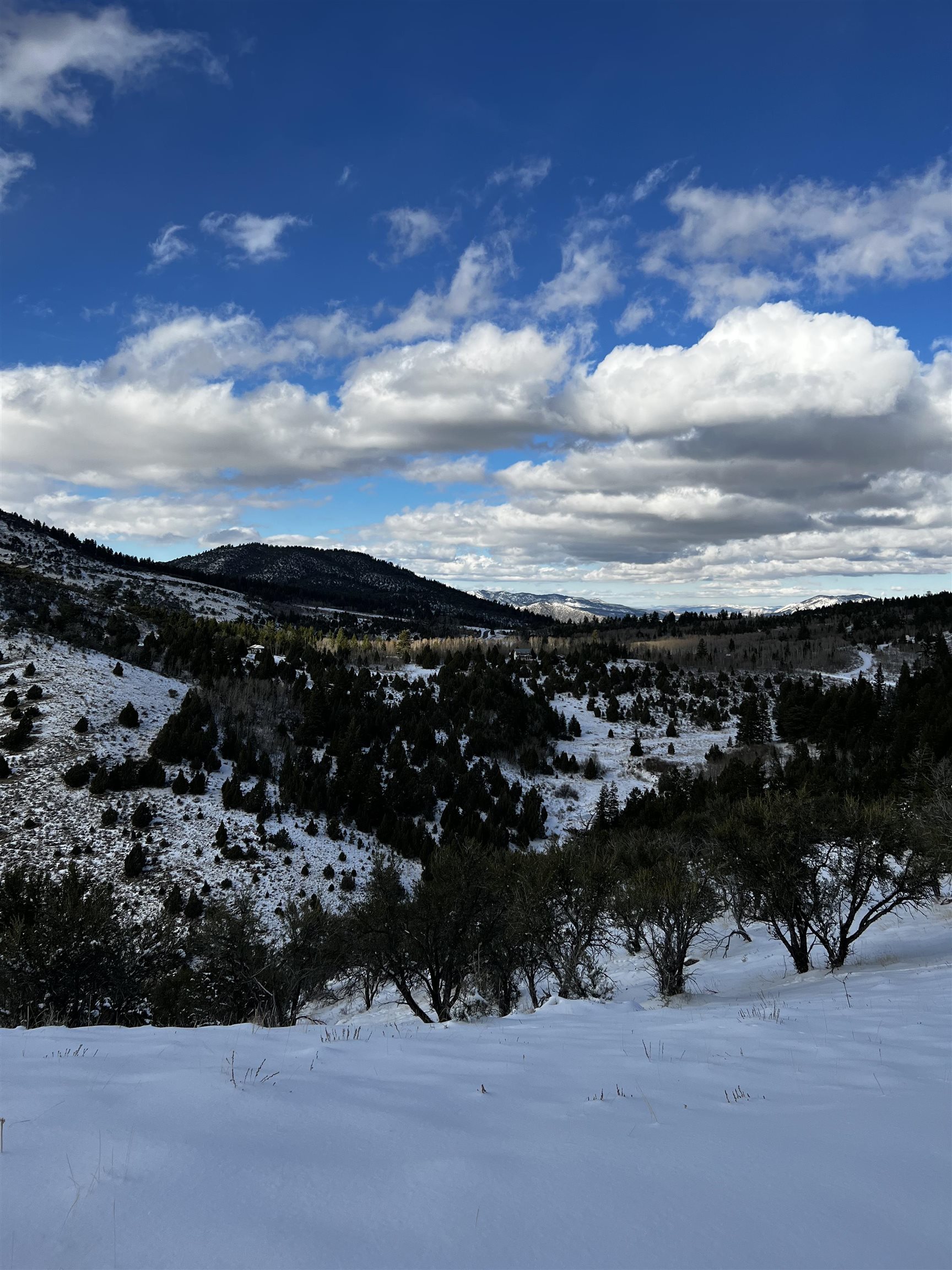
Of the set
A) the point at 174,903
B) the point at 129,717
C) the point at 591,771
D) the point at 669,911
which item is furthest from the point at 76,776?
the point at 591,771

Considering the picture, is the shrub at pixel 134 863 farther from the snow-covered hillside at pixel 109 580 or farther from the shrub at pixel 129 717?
the snow-covered hillside at pixel 109 580

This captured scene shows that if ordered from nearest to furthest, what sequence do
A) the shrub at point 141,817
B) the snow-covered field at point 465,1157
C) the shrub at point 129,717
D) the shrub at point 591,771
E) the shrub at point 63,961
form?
1. the snow-covered field at point 465,1157
2. the shrub at point 63,961
3. the shrub at point 141,817
4. the shrub at point 129,717
5. the shrub at point 591,771

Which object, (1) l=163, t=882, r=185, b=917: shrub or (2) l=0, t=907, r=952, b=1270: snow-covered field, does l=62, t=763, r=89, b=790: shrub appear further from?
(2) l=0, t=907, r=952, b=1270: snow-covered field

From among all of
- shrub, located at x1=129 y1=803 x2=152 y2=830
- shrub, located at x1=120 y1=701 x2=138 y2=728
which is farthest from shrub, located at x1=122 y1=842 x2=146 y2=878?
shrub, located at x1=120 y1=701 x2=138 y2=728

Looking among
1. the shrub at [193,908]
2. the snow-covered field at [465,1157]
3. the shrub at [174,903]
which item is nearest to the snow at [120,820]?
the shrub at [174,903]

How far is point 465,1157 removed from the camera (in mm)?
3883

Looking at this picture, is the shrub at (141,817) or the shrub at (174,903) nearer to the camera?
the shrub at (174,903)

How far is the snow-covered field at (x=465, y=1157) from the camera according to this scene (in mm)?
2973

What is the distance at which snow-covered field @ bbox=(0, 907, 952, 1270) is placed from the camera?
2.97 m

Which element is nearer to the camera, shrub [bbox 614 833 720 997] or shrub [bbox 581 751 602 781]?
shrub [bbox 614 833 720 997]

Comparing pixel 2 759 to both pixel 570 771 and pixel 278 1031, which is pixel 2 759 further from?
pixel 570 771

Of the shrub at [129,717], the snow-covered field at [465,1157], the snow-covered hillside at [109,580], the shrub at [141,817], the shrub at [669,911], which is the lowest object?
the shrub at [141,817]

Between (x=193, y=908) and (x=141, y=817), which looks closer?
(x=193, y=908)

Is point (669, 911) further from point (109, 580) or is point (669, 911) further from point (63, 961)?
point (109, 580)
